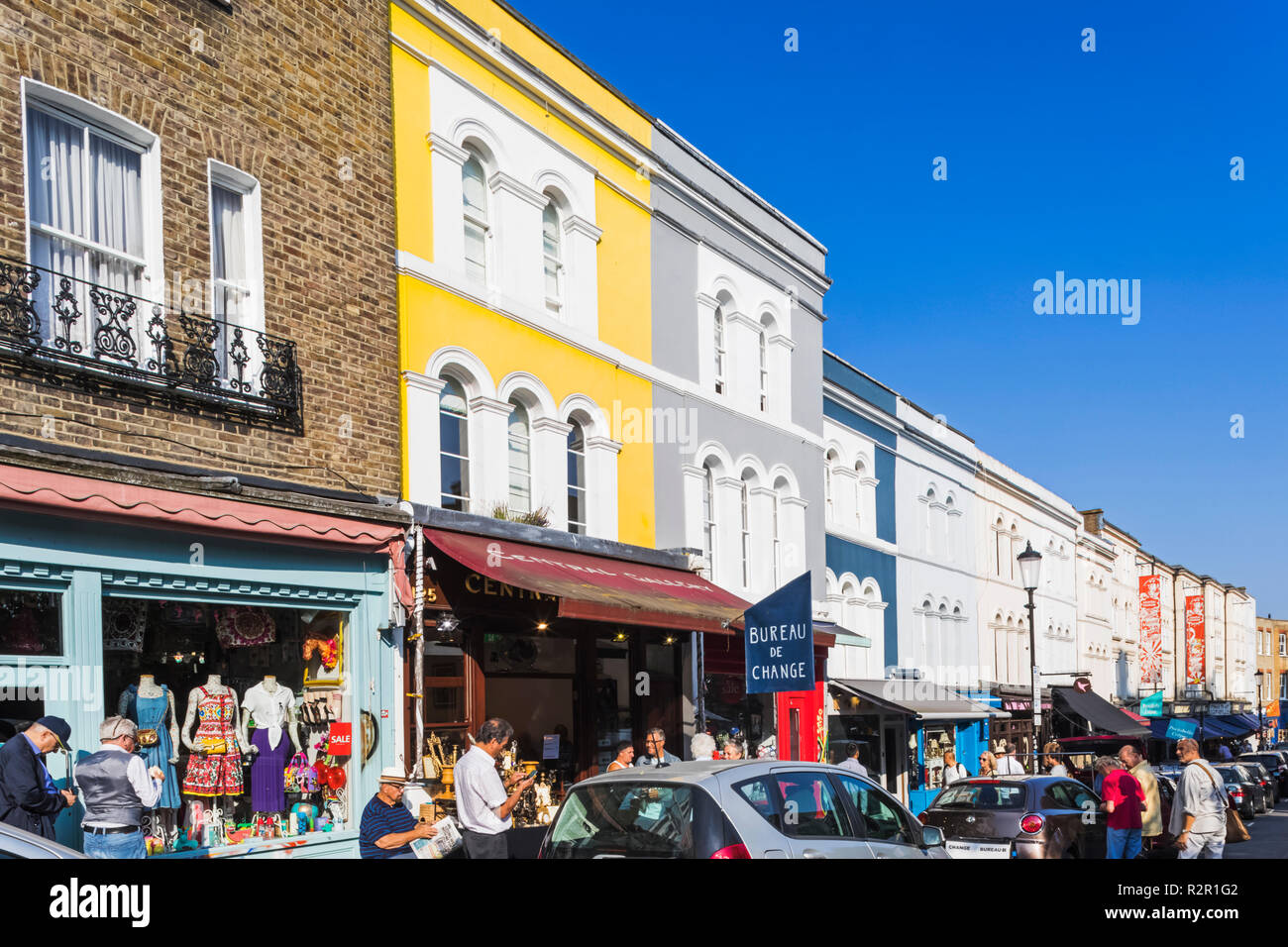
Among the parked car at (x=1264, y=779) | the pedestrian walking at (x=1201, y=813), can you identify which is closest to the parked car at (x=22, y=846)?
the pedestrian walking at (x=1201, y=813)

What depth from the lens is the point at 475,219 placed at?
15180 mm

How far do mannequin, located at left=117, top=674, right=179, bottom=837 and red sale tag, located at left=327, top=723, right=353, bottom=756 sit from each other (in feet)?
5.67

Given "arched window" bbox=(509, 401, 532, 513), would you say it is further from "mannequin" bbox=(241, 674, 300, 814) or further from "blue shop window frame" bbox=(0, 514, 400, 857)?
"mannequin" bbox=(241, 674, 300, 814)

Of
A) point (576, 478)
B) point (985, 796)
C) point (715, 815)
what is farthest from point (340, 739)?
point (985, 796)

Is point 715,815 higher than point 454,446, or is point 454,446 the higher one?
point 454,446

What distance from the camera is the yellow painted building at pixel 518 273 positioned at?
551 inches

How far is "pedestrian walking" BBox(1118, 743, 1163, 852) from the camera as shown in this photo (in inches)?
463

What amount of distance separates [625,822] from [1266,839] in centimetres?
1870

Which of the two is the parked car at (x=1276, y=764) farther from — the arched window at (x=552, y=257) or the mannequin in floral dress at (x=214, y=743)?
the mannequin in floral dress at (x=214, y=743)

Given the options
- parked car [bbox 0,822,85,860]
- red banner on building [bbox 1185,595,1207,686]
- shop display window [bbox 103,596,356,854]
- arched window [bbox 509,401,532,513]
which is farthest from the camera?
red banner on building [bbox 1185,595,1207,686]

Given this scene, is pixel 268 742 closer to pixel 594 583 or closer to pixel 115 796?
pixel 115 796

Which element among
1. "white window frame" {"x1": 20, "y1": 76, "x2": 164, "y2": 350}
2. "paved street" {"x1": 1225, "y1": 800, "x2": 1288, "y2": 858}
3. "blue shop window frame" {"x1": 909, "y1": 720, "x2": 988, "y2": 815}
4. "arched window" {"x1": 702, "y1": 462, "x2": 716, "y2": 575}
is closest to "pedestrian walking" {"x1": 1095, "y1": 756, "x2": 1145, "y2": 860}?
"paved street" {"x1": 1225, "y1": 800, "x2": 1288, "y2": 858}

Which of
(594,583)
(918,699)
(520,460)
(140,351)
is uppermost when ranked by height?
(140,351)

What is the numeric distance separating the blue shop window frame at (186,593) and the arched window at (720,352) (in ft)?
31.4
